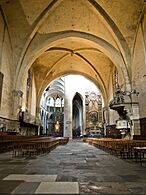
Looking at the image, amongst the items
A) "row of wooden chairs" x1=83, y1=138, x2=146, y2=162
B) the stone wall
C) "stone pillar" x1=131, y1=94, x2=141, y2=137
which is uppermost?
the stone wall

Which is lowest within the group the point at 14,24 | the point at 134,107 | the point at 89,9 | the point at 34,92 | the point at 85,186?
the point at 85,186

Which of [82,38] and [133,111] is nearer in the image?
[133,111]

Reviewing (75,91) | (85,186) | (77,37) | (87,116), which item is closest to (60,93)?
(75,91)

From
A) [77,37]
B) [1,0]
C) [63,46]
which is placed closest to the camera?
[1,0]

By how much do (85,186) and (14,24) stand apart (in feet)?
51.1

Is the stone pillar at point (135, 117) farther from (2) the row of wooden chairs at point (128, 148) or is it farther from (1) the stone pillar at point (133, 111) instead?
(2) the row of wooden chairs at point (128, 148)

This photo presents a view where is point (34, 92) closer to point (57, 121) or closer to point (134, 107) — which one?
point (134, 107)

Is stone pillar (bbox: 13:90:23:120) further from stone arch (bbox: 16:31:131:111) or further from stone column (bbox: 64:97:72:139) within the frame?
stone column (bbox: 64:97:72:139)

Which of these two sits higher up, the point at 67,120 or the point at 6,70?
the point at 6,70

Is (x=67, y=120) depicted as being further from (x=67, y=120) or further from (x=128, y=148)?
(x=128, y=148)

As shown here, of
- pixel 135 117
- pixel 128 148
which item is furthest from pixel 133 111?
pixel 128 148

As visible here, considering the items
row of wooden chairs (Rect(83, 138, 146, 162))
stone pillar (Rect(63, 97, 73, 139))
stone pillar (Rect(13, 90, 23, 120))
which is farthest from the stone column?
row of wooden chairs (Rect(83, 138, 146, 162))

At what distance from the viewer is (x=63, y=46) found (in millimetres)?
20828

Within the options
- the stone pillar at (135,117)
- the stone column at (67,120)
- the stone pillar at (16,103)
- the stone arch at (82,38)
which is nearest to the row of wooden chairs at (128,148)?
the stone pillar at (135,117)
